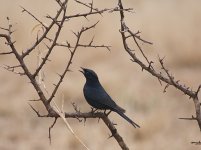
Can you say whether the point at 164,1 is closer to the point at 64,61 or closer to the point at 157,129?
the point at 64,61

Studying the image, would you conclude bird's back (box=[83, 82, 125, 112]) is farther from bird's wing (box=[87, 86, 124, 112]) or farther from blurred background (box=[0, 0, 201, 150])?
blurred background (box=[0, 0, 201, 150])

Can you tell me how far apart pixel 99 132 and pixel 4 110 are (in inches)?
51.1

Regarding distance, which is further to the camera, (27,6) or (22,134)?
(27,6)

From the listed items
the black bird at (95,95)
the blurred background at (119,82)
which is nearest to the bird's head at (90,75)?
the black bird at (95,95)

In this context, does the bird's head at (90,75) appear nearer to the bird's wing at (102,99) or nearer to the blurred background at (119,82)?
the bird's wing at (102,99)

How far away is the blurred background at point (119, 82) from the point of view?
8.06 m

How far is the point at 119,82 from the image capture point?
30.7 ft

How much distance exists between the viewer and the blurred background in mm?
8062

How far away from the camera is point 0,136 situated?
27.2 feet

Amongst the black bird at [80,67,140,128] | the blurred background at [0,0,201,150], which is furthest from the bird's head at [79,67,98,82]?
the blurred background at [0,0,201,150]

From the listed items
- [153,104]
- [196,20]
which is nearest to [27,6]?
[196,20]

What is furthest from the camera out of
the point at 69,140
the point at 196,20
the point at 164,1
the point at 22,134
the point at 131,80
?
the point at 164,1

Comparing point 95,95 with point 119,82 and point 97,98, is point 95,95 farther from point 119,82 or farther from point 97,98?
point 119,82

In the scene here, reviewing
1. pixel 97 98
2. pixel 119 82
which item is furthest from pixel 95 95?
pixel 119 82
